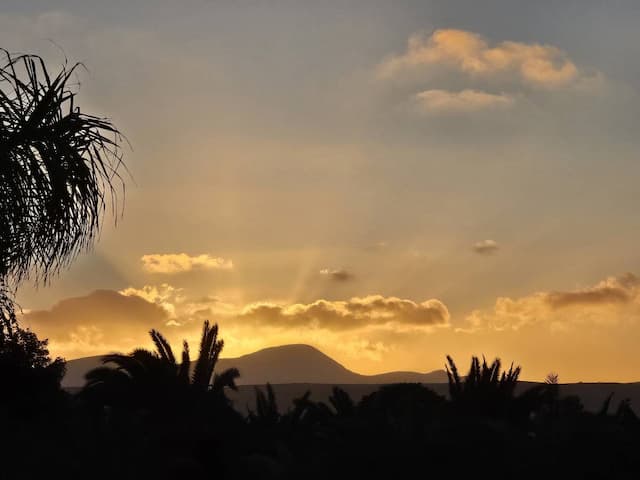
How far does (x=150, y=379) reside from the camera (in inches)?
1116

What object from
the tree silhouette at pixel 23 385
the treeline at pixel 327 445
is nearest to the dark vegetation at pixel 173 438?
the treeline at pixel 327 445

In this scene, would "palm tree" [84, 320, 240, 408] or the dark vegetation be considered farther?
"palm tree" [84, 320, 240, 408]

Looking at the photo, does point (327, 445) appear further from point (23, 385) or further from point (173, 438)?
point (23, 385)

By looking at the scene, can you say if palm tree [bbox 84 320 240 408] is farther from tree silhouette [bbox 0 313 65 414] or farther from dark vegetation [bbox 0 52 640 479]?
dark vegetation [bbox 0 52 640 479]

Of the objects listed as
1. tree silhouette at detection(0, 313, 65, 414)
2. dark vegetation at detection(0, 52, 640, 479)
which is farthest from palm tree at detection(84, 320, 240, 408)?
dark vegetation at detection(0, 52, 640, 479)

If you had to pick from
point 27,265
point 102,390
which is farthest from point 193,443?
point 102,390

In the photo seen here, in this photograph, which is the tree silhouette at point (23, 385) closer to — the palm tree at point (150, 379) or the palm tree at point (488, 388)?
the palm tree at point (150, 379)

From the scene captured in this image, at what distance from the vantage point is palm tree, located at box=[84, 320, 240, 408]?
28016 millimetres

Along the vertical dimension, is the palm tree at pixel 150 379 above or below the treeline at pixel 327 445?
above

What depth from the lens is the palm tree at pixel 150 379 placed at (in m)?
28.0

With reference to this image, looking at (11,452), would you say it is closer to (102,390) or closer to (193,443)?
(193,443)

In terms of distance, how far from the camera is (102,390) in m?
28.6

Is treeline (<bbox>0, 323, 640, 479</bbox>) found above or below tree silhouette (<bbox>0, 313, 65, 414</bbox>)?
below

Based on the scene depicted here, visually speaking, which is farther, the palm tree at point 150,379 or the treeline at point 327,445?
the palm tree at point 150,379
